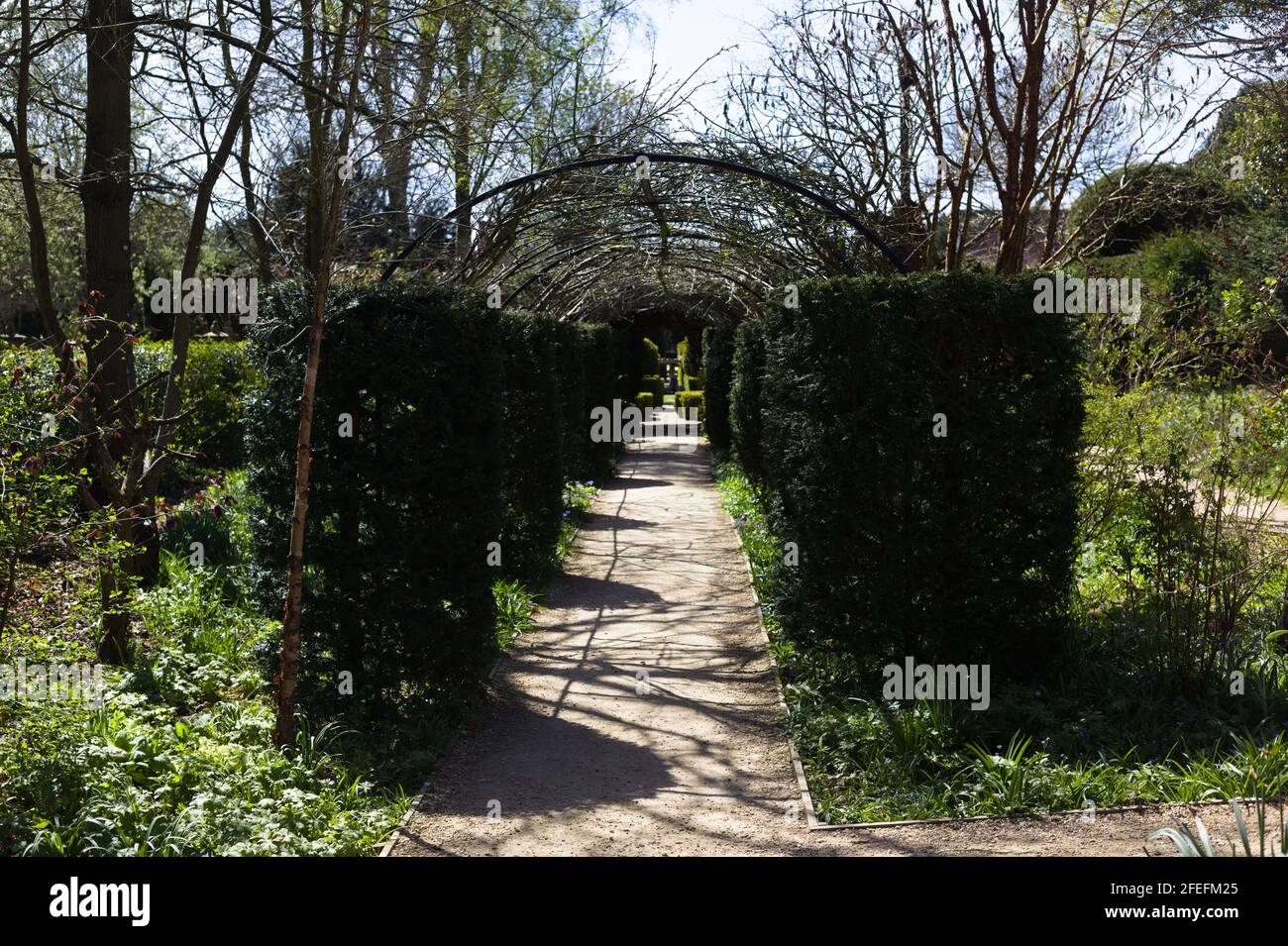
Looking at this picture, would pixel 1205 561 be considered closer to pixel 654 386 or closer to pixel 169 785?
pixel 169 785

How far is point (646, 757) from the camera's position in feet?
18.7

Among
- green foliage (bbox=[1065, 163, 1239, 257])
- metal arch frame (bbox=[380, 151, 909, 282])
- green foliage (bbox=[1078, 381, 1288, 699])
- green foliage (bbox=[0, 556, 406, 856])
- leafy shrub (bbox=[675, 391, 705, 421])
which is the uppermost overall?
green foliage (bbox=[1065, 163, 1239, 257])

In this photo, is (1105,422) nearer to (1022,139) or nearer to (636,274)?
(1022,139)

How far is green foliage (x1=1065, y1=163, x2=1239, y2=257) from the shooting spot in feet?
33.8

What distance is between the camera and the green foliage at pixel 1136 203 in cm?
1030

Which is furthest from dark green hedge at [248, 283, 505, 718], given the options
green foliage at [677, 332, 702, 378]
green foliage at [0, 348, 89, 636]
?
green foliage at [677, 332, 702, 378]

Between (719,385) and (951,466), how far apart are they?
1713 cm

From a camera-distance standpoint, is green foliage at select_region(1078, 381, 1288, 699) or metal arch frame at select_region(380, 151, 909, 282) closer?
green foliage at select_region(1078, 381, 1288, 699)

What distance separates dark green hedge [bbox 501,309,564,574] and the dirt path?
22.4 inches

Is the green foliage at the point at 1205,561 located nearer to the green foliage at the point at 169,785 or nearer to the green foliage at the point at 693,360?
the green foliage at the point at 169,785

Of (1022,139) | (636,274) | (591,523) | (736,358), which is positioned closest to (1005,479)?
(1022,139)

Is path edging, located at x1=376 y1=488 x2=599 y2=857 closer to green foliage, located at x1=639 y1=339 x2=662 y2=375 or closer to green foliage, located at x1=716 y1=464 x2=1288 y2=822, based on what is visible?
green foliage, located at x1=716 y1=464 x2=1288 y2=822

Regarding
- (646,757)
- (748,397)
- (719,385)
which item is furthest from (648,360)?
(646,757)

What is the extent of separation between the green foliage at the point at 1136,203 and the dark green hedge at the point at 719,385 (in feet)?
24.7
